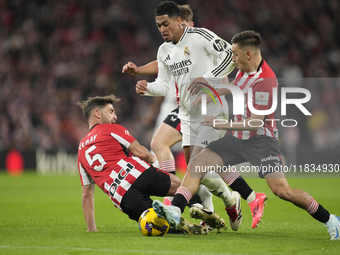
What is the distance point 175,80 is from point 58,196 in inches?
189

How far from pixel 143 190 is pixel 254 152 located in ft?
3.76

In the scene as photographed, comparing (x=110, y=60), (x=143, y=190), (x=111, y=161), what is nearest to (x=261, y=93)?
(x=143, y=190)

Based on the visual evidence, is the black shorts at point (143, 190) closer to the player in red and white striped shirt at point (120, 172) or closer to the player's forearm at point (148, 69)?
the player in red and white striped shirt at point (120, 172)

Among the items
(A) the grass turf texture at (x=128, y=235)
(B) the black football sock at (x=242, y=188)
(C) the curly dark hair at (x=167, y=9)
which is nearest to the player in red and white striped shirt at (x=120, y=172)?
(A) the grass turf texture at (x=128, y=235)

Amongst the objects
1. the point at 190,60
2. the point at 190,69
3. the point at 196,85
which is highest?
the point at 190,60

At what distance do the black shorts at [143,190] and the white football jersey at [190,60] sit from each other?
1.11m

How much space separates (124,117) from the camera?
57.2ft

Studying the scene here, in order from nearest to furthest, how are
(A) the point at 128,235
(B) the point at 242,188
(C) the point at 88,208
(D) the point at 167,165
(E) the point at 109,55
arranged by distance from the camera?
(A) the point at 128,235, (C) the point at 88,208, (B) the point at 242,188, (D) the point at 167,165, (E) the point at 109,55

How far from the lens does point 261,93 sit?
4480mm

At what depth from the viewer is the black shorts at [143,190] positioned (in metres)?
4.60

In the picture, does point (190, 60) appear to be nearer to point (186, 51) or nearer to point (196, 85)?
point (186, 51)

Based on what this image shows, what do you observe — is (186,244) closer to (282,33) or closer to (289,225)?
(289,225)

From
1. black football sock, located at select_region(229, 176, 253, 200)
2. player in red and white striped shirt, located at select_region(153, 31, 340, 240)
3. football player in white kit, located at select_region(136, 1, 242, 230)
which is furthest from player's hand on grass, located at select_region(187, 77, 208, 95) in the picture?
black football sock, located at select_region(229, 176, 253, 200)

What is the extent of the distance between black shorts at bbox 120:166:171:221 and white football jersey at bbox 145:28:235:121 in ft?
3.63
